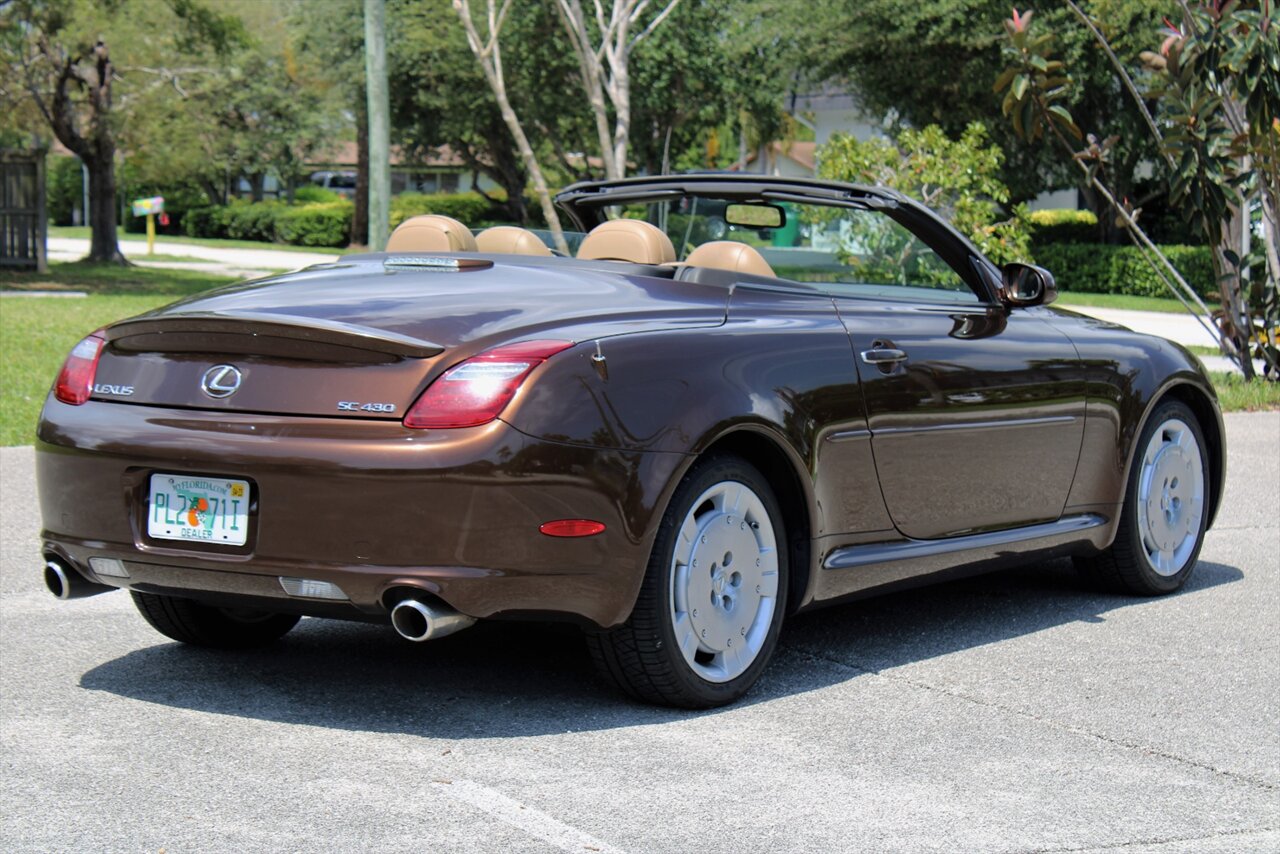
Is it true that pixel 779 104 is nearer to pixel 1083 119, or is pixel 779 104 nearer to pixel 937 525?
pixel 1083 119

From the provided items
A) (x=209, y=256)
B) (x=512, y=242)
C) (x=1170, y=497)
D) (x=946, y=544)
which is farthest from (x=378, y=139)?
(x=209, y=256)

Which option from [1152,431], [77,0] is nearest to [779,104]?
[77,0]

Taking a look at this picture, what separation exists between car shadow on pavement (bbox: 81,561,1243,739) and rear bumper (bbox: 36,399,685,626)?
32cm

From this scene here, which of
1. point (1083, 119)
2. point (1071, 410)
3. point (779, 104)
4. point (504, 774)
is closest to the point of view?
point (504, 774)

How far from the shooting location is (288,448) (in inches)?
173

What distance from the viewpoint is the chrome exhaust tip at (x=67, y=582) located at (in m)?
4.88

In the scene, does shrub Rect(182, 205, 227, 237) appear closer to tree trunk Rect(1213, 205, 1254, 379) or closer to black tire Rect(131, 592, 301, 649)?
tree trunk Rect(1213, 205, 1254, 379)

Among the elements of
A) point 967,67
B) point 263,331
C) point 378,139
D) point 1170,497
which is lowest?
point 1170,497

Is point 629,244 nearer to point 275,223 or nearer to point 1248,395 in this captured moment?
point 1248,395

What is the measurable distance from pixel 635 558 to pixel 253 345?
1.13 metres

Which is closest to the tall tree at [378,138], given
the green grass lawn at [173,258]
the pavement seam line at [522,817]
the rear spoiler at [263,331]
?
the rear spoiler at [263,331]

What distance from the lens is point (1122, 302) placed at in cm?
2844

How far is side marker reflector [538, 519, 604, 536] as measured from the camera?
14.5 ft

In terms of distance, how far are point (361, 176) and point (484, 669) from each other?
43.9m
